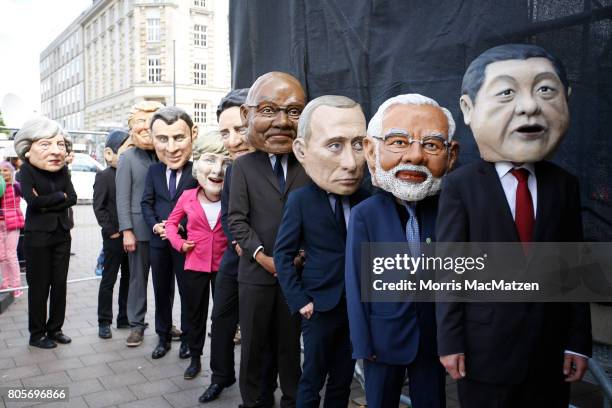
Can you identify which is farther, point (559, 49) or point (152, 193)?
point (152, 193)

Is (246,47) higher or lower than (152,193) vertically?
higher

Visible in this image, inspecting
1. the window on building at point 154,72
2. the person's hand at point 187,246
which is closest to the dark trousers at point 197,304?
the person's hand at point 187,246

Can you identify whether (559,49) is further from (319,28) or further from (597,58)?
(319,28)

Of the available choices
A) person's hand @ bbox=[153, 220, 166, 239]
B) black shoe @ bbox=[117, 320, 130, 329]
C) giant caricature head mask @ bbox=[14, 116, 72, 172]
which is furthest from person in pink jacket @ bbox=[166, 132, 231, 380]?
black shoe @ bbox=[117, 320, 130, 329]

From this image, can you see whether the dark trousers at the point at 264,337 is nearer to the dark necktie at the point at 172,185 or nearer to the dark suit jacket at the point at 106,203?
the dark necktie at the point at 172,185

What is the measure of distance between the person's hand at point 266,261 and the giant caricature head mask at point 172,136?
5.03ft

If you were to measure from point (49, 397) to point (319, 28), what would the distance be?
317 cm

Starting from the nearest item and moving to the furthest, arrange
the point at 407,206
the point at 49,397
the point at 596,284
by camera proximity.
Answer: the point at 596,284 < the point at 407,206 < the point at 49,397

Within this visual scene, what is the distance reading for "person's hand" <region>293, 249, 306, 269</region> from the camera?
2.92 meters

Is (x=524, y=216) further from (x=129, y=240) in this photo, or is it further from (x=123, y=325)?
(x=123, y=325)

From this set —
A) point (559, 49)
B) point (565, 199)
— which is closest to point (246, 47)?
point (559, 49)

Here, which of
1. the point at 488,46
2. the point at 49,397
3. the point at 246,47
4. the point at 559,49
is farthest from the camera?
the point at 246,47

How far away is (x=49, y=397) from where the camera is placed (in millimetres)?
3695

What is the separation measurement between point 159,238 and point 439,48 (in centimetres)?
256
